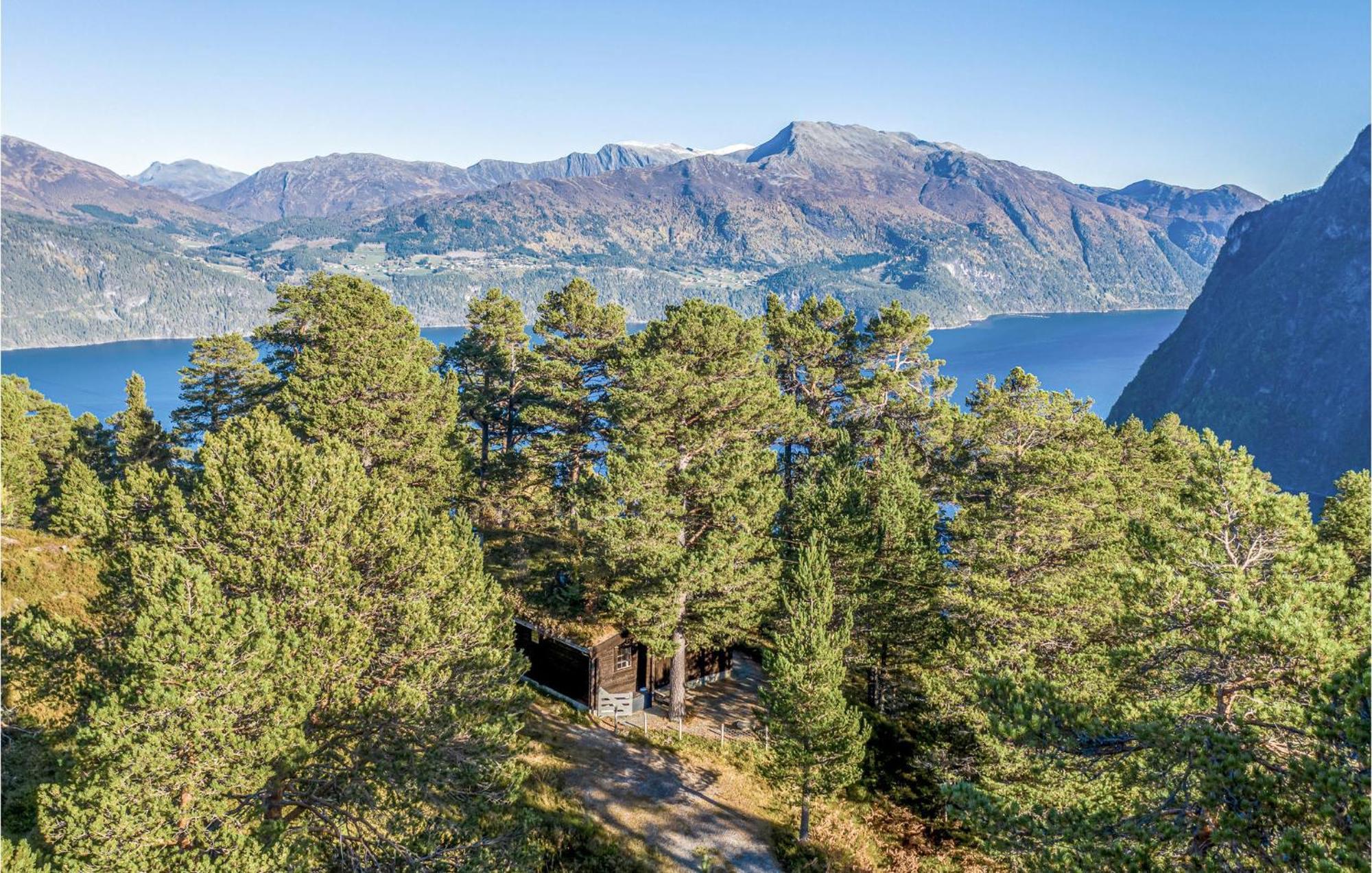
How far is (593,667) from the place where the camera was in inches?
1141

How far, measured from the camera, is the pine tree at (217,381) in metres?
40.3

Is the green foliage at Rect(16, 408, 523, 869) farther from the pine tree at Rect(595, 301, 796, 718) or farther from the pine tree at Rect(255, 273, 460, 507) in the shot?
the pine tree at Rect(255, 273, 460, 507)

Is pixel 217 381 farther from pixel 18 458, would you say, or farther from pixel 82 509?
pixel 82 509

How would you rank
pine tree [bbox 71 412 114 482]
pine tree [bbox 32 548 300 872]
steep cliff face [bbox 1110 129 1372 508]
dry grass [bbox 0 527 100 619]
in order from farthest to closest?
steep cliff face [bbox 1110 129 1372 508] → pine tree [bbox 71 412 114 482] → dry grass [bbox 0 527 100 619] → pine tree [bbox 32 548 300 872]

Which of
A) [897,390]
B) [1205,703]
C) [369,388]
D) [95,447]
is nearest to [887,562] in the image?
[897,390]

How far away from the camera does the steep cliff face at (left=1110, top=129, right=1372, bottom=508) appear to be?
6132 inches

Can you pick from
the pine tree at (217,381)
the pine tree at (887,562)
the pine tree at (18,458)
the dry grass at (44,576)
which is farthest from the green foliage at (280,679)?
the pine tree at (18,458)

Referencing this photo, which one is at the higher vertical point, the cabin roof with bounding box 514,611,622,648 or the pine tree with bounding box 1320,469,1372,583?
the pine tree with bounding box 1320,469,1372,583

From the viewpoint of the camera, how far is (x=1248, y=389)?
176m

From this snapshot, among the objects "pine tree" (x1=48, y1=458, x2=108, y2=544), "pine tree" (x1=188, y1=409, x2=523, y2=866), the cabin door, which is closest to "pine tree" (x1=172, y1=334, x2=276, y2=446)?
"pine tree" (x1=48, y1=458, x2=108, y2=544)

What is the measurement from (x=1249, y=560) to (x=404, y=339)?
106 ft

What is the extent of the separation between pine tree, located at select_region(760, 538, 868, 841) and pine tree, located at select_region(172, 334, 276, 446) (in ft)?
109

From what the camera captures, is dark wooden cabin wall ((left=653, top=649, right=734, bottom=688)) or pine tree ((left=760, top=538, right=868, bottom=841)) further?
dark wooden cabin wall ((left=653, top=649, right=734, bottom=688))

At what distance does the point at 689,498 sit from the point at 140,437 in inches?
1452
